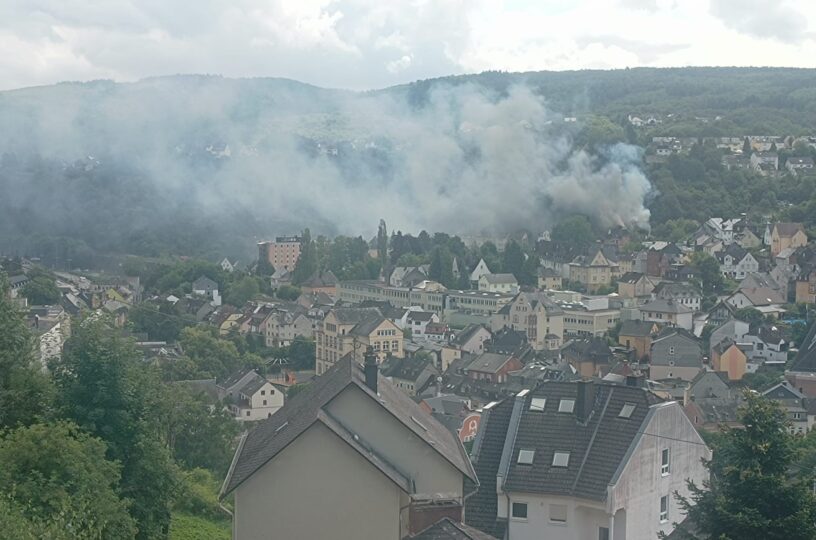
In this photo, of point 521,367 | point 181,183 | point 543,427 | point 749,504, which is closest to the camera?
point 749,504

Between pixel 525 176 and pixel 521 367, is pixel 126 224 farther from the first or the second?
pixel 521 367

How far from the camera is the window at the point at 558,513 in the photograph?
42.2 ft

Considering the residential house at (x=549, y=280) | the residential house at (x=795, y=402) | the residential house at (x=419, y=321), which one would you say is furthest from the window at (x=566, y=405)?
the residential house at (x=549, y=280)

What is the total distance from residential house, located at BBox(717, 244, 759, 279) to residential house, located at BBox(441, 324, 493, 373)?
1536 centimetres

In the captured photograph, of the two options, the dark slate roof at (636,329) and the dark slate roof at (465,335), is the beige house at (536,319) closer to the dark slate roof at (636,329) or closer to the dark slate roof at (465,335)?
the dark slate roof at (465,335)

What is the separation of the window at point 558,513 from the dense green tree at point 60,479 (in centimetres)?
443

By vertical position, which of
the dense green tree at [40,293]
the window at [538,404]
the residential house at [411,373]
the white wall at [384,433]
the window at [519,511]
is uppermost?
the white wall at [384,433]

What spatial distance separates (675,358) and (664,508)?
90.3 ft

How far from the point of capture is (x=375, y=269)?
211 feet

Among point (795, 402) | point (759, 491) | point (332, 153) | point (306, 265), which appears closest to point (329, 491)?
point (759, 491)

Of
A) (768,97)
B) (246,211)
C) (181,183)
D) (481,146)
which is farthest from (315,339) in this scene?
(768,97)

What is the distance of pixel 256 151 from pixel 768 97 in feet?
157

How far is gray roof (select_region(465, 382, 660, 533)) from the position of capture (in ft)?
42.3

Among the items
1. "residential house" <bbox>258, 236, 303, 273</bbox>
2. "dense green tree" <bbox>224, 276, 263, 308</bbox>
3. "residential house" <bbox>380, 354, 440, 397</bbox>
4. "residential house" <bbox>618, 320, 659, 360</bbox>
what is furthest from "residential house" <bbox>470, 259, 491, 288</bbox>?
"residential house" <bbox>380, 354, 440, 397</bbox>
